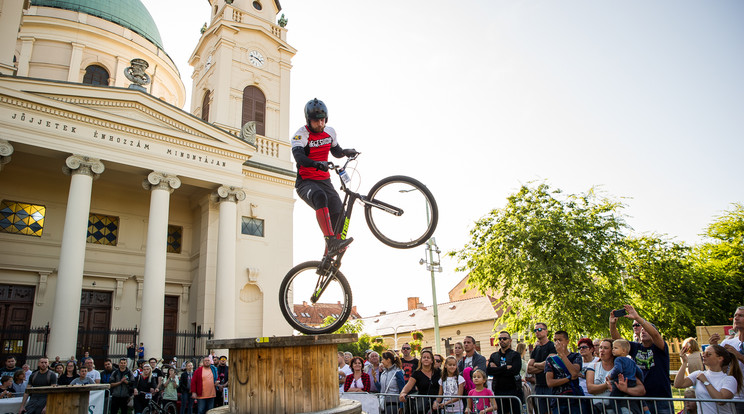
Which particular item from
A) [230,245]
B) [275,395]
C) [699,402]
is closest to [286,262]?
[230,245]

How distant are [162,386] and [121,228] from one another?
10.1 metres

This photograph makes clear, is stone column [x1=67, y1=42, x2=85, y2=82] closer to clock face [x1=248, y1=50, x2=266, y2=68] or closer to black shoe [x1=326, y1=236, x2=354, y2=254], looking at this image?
clock face [x1=248, y1=50, x2=266, y2=68]

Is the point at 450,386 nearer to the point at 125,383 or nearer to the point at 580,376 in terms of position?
the point at 580,376

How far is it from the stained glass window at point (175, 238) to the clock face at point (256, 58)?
10.7 m

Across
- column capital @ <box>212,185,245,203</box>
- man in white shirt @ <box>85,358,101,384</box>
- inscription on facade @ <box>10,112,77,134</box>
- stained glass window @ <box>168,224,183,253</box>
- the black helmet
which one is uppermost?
inscription on facade @ <box>10,112,77,134</box>

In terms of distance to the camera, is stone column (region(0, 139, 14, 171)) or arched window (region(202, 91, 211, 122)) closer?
stone column (region(0, 139, 14, 171))

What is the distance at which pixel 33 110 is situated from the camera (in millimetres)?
17031

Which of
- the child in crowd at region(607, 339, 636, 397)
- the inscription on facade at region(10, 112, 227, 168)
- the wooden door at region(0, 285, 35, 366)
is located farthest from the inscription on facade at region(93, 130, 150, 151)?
the child in crowd at region(607, 339, 636, 397)

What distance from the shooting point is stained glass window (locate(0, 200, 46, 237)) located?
18.9 m

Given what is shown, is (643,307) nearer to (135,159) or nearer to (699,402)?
(699,402)

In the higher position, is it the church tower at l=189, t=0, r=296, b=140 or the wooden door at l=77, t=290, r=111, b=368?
the church tower at l=189, t=0, r=296, b=140

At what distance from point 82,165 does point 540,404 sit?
1791 cm

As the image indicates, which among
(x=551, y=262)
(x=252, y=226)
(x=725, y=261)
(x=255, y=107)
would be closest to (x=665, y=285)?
(x=725, y=261)

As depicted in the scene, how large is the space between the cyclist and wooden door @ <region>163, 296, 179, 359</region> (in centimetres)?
1724
